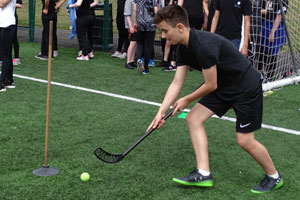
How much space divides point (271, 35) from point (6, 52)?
173 inches

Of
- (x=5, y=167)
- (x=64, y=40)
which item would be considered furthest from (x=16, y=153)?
(x=64, y=40)

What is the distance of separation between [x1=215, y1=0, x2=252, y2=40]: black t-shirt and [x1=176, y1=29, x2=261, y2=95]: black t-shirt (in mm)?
3400

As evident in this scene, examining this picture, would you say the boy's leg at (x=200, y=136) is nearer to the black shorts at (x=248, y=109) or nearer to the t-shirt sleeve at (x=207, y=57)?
the black shorts at (x=248, y=109)

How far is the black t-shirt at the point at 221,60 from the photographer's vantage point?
3629mm

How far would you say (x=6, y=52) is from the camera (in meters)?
7.09

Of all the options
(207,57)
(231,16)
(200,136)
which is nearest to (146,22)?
(231,16)

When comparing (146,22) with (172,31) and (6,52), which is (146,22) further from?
(172,31)

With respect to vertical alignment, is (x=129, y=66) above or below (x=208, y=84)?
below

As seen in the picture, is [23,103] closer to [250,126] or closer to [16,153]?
[16,153]

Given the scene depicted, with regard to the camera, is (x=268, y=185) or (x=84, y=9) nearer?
(x=268, y=185)

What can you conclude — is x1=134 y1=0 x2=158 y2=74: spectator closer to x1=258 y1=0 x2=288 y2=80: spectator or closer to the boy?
x1=258 y1=0 x2=288 y2=80: spectator

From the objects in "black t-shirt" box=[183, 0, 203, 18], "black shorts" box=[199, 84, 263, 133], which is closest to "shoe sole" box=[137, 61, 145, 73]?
"black t-shirt" box=[183, 0, 203, 18]

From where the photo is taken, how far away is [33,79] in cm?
831

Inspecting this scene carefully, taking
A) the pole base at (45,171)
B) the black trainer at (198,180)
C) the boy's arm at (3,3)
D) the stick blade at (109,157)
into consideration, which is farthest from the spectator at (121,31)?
the black trainer at (198,180)
